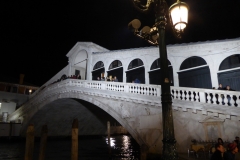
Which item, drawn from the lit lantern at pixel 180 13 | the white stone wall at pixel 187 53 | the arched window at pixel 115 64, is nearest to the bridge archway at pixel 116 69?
the arched window at pixel 115 64

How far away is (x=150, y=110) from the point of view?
31.4 ft

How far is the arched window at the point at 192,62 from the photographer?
433 inches

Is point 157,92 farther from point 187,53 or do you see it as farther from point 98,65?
point 98,65

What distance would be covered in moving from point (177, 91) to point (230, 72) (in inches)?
126

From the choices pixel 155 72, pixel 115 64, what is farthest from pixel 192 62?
pixel 115 64

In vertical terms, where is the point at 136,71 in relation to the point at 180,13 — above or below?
above

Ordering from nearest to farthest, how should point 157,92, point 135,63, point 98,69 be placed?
point 157,92 → point 135,63 → point 98,69

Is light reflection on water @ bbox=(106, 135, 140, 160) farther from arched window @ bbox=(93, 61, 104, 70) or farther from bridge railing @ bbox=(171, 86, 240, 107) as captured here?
arched window @ bbox=(93, 61, 104, 70)

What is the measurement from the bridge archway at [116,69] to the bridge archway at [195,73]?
4991mm

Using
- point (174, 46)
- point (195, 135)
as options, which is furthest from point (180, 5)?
point (174, 46)

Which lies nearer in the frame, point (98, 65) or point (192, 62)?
point (192, 62)

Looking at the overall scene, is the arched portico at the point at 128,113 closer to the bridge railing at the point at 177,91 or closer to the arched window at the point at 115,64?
the bridge railing at the point at 177,91

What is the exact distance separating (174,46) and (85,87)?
6.62 meters

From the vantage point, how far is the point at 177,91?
939 cm
